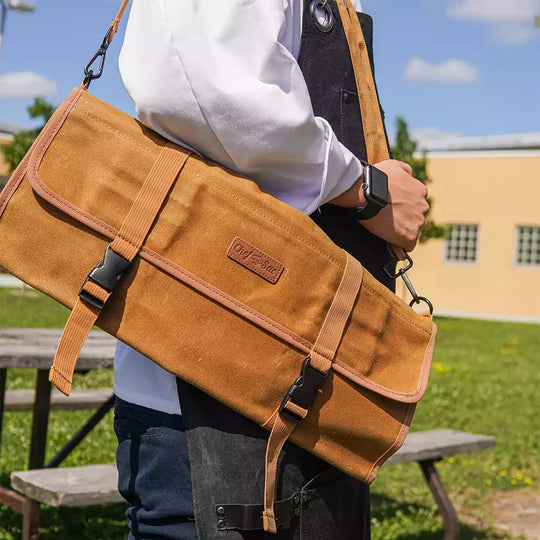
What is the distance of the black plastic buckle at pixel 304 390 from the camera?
5.13 ft

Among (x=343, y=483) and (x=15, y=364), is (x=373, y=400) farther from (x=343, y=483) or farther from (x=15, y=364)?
(x=15, y=364)

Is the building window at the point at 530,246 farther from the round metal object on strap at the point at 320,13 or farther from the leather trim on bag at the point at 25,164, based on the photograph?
the leather trim on bag at the point at 25,164

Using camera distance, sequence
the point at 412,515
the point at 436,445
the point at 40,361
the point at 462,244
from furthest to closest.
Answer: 1. the point at 462,244
2. the point at 412,515
3. the point at 436,445
4. the point at 40,361

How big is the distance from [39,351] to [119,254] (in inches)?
91.9

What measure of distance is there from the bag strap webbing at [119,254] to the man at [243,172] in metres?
0.08

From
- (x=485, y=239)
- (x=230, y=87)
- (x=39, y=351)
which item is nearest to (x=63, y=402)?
(x=39, y=351)

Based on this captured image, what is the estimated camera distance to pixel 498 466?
6164 millimetres

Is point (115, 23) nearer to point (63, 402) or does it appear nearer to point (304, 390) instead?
point (304, 390)

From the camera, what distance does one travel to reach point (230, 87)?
145 cm

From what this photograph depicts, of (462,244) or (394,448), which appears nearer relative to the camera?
(394,448)

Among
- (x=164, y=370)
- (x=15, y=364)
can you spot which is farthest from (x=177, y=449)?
Answer: (x=15, y=364)

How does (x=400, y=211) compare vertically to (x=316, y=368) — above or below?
above

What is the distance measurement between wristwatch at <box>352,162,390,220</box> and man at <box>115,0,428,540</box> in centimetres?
2

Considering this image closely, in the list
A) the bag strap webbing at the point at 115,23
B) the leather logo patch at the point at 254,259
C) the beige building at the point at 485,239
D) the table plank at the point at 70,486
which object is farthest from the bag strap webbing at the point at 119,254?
the beige building at the point at 485,239
